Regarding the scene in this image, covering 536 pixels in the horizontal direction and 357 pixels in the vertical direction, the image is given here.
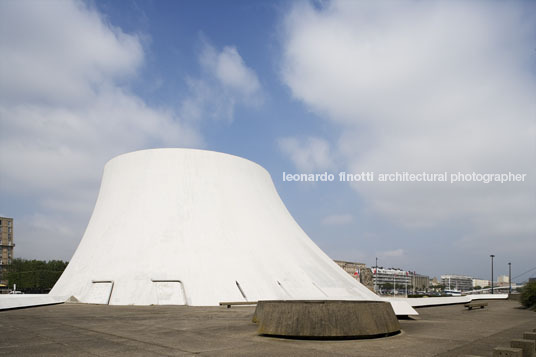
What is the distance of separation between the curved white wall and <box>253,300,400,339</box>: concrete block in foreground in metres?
8.84

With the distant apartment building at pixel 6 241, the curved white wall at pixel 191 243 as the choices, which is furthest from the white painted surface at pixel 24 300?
the distant apartment building at pixel 6 241

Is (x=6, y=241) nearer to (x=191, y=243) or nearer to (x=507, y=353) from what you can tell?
(x=191, y=243)

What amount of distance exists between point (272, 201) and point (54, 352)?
18287 millimetres

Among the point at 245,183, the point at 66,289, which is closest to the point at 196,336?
the point at 66,289

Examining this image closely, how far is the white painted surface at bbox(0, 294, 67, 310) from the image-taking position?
13.9 m

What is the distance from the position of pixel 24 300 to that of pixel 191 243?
667 cm

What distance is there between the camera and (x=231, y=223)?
19.9m

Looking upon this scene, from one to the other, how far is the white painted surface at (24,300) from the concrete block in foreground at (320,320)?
1100 cm

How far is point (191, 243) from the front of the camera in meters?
18.5

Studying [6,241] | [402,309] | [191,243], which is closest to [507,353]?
[402,309]

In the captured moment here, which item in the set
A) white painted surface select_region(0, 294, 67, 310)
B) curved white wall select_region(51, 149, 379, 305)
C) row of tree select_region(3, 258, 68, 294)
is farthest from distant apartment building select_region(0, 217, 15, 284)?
white painted surface select_region(0, 294, 67, 310)

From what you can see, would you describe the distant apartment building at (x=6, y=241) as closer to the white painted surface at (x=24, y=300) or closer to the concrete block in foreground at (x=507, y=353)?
the white painted surface at (x=24, y=300)

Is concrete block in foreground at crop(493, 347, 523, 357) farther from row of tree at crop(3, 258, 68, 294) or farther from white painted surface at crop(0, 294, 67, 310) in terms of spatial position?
row of tree at crop(3, 258, 68, 294)

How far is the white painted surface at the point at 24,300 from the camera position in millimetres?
13867
